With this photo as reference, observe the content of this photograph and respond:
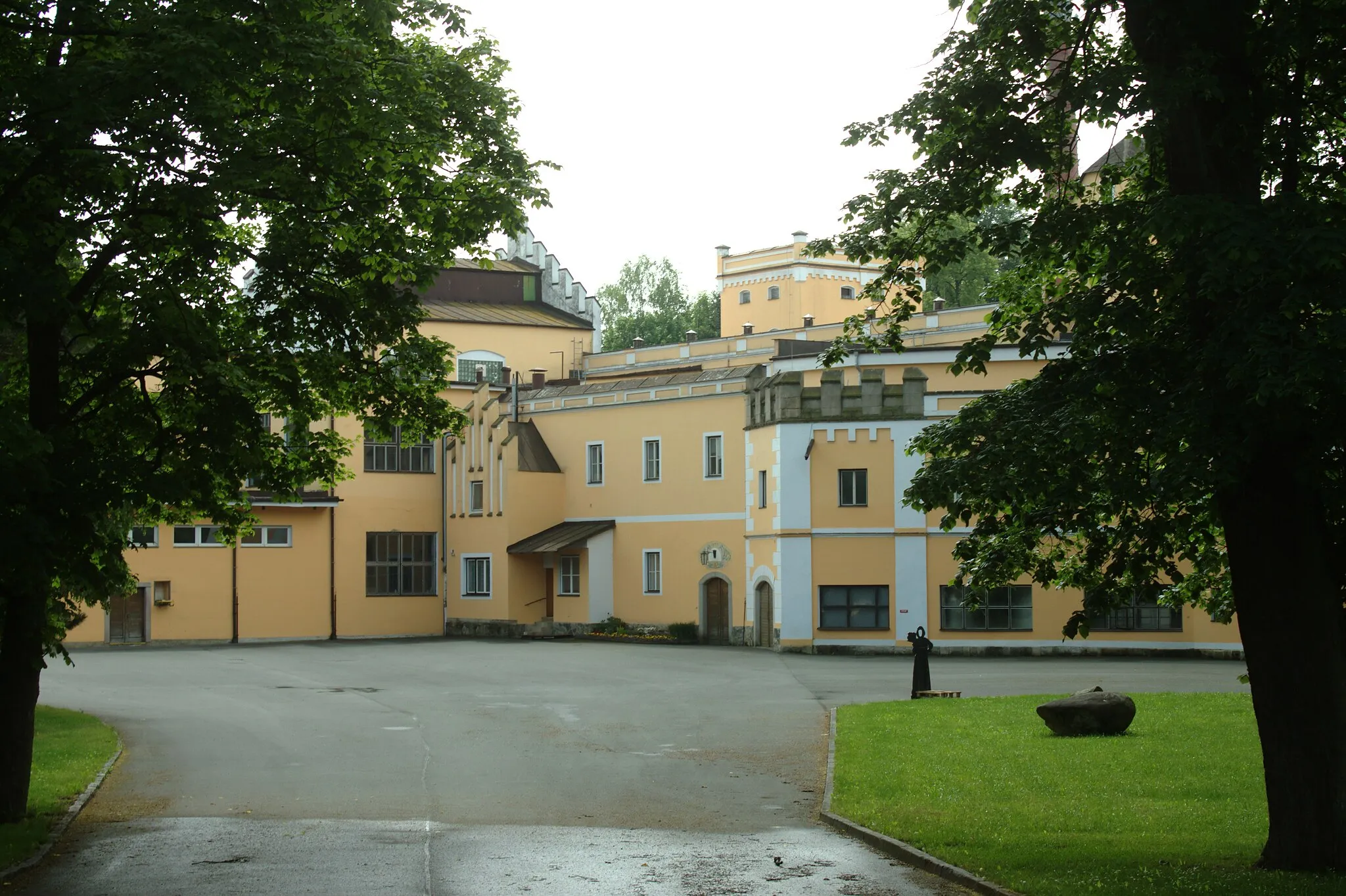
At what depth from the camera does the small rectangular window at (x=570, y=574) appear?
159ft

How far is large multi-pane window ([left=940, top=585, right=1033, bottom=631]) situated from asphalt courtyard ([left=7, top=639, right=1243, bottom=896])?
295 centimetres

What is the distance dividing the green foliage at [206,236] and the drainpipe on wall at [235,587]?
32.2 meters

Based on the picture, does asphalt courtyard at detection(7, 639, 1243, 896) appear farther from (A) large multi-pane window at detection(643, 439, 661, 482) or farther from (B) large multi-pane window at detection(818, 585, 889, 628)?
(A) large multi-pane window at detection(643, 439, 661, 482)

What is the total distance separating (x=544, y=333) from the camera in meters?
64.7

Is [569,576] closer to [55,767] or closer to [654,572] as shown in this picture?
[654,572]

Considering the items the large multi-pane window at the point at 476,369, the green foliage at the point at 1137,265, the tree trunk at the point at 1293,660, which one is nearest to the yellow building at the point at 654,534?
the large multi-pane window at the point at 476,369

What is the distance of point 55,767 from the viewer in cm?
1764

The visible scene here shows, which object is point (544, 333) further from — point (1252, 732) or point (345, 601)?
point (1252, 732)

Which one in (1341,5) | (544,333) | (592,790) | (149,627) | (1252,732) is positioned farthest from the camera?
(544,333)

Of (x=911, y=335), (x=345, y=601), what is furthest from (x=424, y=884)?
(x=911, y=335)

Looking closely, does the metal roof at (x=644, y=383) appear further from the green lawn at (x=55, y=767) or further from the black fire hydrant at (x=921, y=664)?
the green lawn at (x=55, y=767)

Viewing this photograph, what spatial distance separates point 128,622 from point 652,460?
17.7m

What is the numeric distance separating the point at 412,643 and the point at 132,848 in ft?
114

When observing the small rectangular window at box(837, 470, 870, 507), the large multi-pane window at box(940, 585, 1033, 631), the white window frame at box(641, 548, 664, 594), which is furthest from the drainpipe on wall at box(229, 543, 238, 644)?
the large multi-pane window at box(940, 585, 1033, 631)
